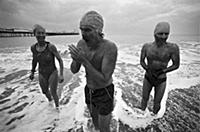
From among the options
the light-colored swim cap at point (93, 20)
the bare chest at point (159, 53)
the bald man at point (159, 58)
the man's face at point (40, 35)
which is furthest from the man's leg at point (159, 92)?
the man's face at point (40, 35)

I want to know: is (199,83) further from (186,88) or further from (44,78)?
(44,78)

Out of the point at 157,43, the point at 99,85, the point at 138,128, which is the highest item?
the point at 157,43

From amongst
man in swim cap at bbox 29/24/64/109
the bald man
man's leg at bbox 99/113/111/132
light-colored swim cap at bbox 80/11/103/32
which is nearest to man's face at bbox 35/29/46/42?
man in swim cap at bbox 29/24/64/109

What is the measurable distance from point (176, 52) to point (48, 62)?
1606 millimetres

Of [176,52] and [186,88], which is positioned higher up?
[176,52]

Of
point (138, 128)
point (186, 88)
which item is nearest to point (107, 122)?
point (138, 128)

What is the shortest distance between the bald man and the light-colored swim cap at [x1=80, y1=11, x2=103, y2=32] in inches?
33.9

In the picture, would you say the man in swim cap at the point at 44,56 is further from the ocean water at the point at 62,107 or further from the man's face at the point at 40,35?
the ocean water at the point at 62,107

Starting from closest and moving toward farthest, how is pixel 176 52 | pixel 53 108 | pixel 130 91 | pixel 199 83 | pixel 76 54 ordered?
pixel 76 54
pixel 176 52
pixel 53 108
pixel 130 91
pixel 199 83

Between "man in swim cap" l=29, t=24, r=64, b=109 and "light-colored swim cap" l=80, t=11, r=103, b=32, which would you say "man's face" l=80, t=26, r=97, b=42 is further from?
"man in swim cap" l=29, t=24, r=64, b=109

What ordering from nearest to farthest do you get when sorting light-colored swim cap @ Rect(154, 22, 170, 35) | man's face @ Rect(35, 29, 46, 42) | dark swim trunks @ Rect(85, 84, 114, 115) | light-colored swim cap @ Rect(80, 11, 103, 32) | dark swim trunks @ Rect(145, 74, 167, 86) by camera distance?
light-colored swim cap @ Rect(80, 11, 103, 32)
dark swim trunks @ Rect(85, 84, 114, 115)
light-colored swim cap @ Rect(154, 22, 170, 35)
man's face @ Rect(35, 29, 46, 42)
dark swim trunks @ Rect(145, 74, 167, 86)

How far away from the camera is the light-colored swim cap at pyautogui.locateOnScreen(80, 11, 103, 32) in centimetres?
91

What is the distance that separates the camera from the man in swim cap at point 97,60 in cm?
92

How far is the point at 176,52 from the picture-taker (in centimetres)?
156
